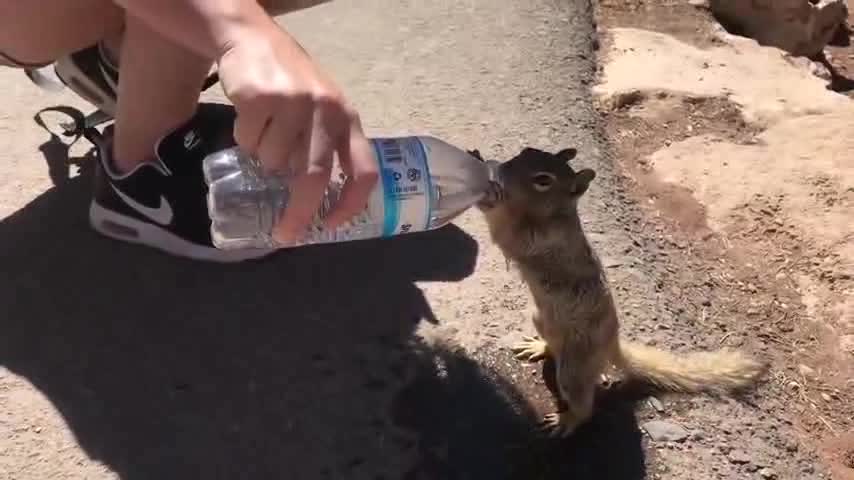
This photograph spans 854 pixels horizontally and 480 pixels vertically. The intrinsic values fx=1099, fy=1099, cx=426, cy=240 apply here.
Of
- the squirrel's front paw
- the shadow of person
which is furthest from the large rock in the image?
the squirrel's front paw

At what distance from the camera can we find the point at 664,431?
8.00ft

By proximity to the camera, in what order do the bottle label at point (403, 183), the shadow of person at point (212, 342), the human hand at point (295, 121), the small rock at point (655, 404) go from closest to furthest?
the human hand at point (295, 121)
the bottle label at point (403, 183)
the shadow of person at point (212, 342)
the small rock at point (655, 404)

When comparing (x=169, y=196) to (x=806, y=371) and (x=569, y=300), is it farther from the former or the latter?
(x=806, y=371)

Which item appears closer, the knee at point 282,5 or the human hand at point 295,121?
the human hand at point 295,121

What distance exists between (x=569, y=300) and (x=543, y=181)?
0.27 metres

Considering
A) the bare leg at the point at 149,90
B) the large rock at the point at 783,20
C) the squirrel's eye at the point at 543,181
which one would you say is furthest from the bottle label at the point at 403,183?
the large rock at the point at 783,20

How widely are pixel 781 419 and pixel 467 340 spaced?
0.78 meters

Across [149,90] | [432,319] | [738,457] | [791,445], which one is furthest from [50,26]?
[791,445]

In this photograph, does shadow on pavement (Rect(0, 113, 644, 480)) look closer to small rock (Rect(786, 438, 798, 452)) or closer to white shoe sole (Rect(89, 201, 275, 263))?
white shoe sole (Rect(89, 201, 275, 263))

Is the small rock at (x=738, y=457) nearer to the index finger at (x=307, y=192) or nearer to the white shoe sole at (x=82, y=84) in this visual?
the index finger at (x=307, y=192)

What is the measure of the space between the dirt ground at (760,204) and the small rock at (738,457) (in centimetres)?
10

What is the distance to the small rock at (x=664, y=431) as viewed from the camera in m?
2.43

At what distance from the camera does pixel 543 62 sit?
3.71 m

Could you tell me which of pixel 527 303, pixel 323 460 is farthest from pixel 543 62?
pixel 323 460
